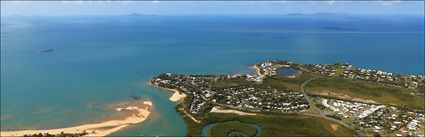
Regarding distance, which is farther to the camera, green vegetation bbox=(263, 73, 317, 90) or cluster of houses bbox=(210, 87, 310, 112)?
green vegetation bbox=(263, 73, 317, 90)

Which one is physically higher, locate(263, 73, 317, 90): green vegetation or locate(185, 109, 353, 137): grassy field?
locate(263, 73, 317, 90): green vegetation

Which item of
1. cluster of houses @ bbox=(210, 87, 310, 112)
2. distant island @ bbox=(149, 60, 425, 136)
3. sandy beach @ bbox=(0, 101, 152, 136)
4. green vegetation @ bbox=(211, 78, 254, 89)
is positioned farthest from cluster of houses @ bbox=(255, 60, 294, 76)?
sandy beach @ bbox=(0, 101, 152, 136)

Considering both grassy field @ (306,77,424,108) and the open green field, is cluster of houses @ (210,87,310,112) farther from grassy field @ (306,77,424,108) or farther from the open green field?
grassy field @ (306,77,424,108)

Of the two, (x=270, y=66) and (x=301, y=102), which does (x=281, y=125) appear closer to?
(x=301, y=102)

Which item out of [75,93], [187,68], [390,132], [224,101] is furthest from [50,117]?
[390,132]

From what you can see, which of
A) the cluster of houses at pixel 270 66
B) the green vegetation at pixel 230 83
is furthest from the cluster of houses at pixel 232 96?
the cluster of houses at pixel 270 66

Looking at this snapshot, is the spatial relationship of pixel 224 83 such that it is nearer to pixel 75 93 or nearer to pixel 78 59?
pixel 75 93
